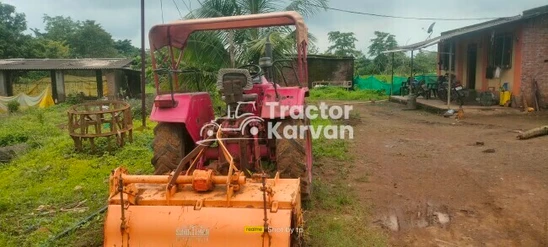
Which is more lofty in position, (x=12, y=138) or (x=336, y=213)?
(x=12, y=138)

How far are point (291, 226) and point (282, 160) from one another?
1.32 metres

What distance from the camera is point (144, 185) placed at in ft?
12.0

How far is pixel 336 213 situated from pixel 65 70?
22.4 m

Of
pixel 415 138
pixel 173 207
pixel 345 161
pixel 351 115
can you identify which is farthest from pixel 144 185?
pixel 351 115

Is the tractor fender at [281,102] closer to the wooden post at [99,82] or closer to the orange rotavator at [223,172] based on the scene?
the orange rotavator at [223,172]

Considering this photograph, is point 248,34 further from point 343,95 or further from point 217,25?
point 343,95

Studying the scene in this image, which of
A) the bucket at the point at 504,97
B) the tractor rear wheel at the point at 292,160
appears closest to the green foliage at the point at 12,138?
the tractor rear wheel at the point at 292,160

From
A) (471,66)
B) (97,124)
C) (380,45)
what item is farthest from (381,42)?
(97,124)

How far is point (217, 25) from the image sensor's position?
500 cm

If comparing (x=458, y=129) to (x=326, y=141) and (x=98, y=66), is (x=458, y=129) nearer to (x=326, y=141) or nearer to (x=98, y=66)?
(x=326, y=141)

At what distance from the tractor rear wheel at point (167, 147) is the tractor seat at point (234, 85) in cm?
67

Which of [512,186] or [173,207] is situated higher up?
[173,207]

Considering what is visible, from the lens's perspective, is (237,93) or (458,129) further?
(458,129)

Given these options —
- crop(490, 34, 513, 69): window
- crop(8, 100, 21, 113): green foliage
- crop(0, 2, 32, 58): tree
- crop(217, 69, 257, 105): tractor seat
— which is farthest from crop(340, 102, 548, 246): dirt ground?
crop(0, 2, 32, 58): tree
